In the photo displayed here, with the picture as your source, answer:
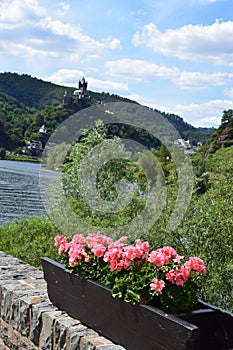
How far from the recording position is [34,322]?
2730 mm

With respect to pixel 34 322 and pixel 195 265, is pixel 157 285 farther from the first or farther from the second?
pixel 34 322

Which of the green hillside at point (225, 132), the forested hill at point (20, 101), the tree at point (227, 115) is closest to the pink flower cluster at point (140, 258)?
the green hillside at point (225, 132)

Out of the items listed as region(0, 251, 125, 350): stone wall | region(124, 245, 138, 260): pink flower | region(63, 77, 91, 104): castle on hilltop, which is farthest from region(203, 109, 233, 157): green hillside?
Result: region(124, 245, 138, 260): pink flower

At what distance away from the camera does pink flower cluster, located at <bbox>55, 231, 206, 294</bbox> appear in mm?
2092

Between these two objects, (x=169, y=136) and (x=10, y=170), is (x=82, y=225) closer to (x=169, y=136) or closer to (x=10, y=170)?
(x=169, y=136)

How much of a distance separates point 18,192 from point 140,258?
19970 mm

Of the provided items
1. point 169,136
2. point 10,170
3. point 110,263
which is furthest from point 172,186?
point 10,170

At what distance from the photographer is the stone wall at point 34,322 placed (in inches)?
93.1

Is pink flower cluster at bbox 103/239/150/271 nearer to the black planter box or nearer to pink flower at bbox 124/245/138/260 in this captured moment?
pink flower at bbox 124/245/138/260

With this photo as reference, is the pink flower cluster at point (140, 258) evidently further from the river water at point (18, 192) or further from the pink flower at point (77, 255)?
the river water at point (18, 192)

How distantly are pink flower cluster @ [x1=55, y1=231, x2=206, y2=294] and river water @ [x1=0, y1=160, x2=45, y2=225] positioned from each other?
7151 millimetres

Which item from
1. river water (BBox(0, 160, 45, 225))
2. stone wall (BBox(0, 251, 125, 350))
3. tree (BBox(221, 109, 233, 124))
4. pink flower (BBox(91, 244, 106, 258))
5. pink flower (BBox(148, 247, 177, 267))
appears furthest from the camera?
tree (BBox(221, 109, 233, 124))

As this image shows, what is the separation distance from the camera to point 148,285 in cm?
213

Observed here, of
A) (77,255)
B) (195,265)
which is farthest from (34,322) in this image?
(195,265)
